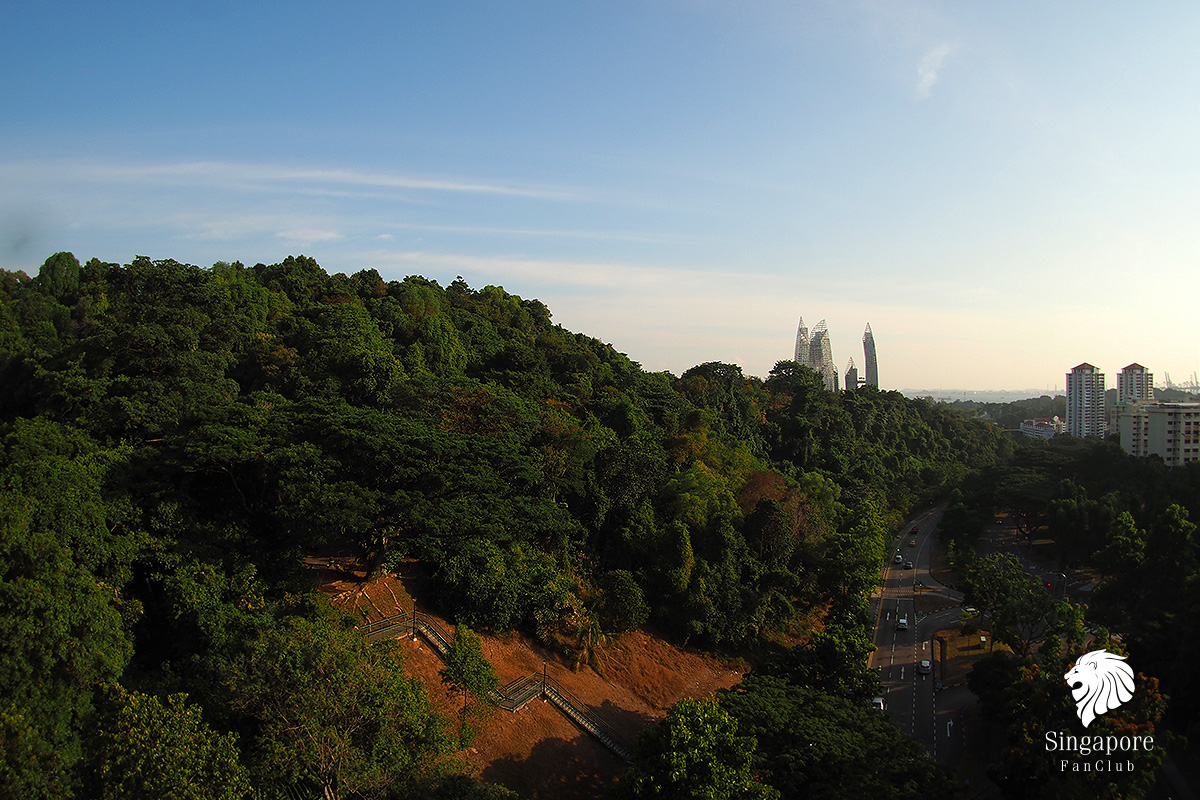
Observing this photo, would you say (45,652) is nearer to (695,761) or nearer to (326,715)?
(326,715)

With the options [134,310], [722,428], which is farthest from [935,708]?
[134,310]

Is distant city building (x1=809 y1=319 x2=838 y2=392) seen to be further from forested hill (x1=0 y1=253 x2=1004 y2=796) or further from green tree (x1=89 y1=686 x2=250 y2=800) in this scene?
green tree (x1=89 y1=686 x2=250 y2=800)

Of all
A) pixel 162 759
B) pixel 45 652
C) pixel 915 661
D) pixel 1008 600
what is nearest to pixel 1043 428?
pixel 915 661

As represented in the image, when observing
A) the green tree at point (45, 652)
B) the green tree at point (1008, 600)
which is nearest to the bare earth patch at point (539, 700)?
the green tree at point (45, 652)

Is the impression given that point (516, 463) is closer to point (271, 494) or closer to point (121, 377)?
point (271, 494)

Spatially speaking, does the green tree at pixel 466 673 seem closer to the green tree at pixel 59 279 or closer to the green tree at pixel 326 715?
the green tree at pixel 326 715

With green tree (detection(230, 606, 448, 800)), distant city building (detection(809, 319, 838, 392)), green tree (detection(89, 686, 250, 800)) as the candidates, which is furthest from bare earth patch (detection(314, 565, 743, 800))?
distant city building (detection(809, 319, 838, 392))
